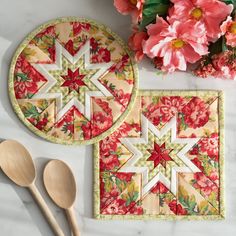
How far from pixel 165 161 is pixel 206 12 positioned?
40 centimetres

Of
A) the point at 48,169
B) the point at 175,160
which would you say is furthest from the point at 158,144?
the point at 48,169

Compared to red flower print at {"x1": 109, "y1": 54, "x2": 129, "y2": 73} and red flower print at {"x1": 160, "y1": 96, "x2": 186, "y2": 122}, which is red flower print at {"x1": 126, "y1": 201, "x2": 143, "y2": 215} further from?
red flower print at {"x1": 109, "y1": 54, "x2": 129, "y2": 73}

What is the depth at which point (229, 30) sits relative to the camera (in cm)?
105

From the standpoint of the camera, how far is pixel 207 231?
1180 mm

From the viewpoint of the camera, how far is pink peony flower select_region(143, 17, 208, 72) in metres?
1.05

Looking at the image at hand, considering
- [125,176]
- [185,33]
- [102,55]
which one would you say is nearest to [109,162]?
[125,176]

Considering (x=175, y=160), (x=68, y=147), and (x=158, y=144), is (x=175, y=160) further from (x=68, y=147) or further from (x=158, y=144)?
(x=68, y=147)

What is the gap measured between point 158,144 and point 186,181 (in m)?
0.12

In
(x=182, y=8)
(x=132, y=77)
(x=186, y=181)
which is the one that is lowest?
(x=186, y=181)

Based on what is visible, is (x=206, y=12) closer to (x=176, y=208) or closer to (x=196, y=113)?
(x=196, y=113)

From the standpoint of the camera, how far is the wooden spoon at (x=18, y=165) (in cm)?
117

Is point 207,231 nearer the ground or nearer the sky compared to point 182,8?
nearer the ground

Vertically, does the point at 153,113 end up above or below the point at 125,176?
above

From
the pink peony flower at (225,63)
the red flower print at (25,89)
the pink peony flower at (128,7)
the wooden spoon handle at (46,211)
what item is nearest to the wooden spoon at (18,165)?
the wooden spoon handle at (46,211)
